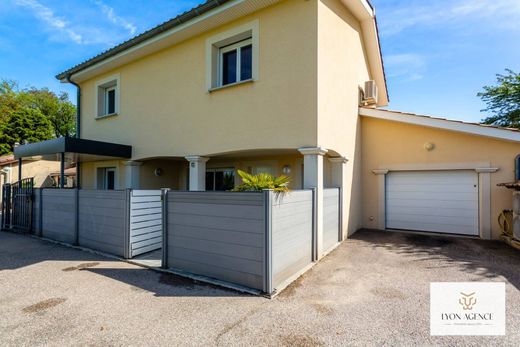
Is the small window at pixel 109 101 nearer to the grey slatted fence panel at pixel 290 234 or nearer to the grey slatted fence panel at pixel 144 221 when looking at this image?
the grey slatted fence panel at pixel 144 221

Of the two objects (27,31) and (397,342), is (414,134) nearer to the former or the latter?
(397,342)

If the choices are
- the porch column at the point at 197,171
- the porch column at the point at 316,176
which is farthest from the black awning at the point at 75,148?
the porch column at the point at 316,176

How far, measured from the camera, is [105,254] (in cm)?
695

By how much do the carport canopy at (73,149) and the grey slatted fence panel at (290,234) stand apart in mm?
7427

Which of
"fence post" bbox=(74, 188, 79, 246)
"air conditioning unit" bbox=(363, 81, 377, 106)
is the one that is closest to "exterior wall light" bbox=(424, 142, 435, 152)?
"air conditioning unit" bbox=(363, 81, 377, 106)

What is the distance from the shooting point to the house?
681 centimetres

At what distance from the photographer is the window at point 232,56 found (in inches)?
289

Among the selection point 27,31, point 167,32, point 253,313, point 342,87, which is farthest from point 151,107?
point 27,31

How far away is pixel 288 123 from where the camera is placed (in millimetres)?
6766

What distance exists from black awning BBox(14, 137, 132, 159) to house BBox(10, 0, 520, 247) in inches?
2.1

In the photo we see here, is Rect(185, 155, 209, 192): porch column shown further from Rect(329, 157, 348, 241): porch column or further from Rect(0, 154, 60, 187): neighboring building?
Rect(0, 154, 60, 187): neighboring building

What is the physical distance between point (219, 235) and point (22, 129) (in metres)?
35.1

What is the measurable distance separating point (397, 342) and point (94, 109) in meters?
13.2

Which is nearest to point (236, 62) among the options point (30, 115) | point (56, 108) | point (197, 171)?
point (197, 171)
